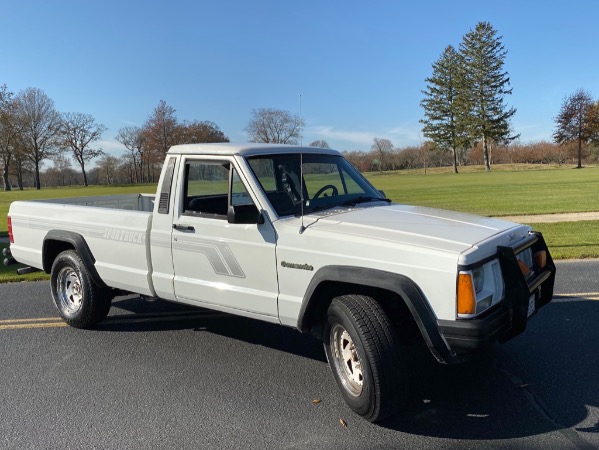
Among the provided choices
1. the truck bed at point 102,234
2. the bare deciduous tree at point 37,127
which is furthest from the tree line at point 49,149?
the truck bed at point 102,234

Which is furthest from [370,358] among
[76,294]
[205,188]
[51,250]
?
[51,250]

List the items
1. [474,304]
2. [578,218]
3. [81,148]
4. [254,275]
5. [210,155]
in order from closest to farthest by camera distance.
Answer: [474,304] → [254,275] → [210,155] → [578,218] → [81,148]

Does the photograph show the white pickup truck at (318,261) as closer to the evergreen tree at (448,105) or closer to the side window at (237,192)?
the side window at (237,192)

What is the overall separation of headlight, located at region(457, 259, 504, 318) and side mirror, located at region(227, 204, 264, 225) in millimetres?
1643

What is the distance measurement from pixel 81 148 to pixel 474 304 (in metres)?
98.8

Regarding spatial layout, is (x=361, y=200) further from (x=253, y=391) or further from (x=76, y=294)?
(x=76, y=294)

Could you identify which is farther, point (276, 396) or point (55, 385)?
point (55, 385)

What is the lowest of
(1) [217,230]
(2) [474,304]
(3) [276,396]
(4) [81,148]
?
(3) [276,396]

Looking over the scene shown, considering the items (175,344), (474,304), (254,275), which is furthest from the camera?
(175,344)

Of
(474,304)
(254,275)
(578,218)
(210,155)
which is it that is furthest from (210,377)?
(578,218)

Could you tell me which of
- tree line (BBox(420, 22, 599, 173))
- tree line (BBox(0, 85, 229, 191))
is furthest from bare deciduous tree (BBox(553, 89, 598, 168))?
tree line (BBox(0, 85, 229, 191))

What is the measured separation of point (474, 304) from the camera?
3.17 meters

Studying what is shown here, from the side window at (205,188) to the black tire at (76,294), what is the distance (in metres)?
1.64

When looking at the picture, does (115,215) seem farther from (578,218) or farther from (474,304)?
(578,218)
